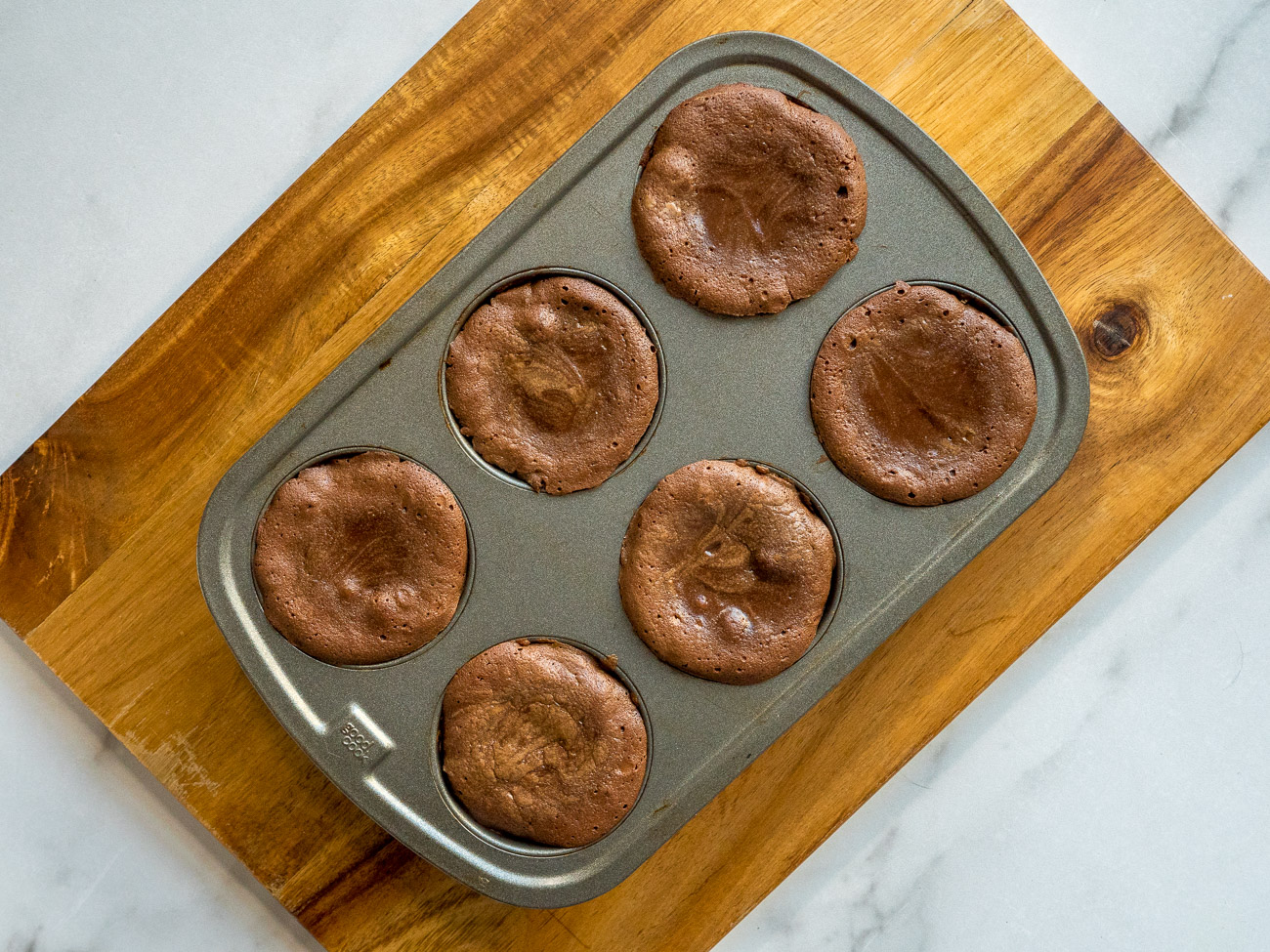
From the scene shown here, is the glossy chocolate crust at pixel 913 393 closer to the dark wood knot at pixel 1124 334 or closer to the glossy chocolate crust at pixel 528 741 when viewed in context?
the dark wood knot at pixel 1124 334

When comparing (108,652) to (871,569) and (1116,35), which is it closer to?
(871,569)

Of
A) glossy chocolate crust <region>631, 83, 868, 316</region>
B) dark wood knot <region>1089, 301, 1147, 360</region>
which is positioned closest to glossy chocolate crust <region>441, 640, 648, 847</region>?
glossy chocolate crust <region>631, 83, 868, 316</region>

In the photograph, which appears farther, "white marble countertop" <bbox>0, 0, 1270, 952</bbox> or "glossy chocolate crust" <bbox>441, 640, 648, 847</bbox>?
"white marble countertop" <bbox>0, 0, 1270, 952</bbox>

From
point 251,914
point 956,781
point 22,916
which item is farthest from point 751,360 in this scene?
point 22,916

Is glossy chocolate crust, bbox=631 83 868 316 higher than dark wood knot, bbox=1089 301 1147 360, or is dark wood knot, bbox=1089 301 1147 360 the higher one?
glossy chocolate crust, bbox=631 83 868 316

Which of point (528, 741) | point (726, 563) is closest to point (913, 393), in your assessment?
point (726, 563)

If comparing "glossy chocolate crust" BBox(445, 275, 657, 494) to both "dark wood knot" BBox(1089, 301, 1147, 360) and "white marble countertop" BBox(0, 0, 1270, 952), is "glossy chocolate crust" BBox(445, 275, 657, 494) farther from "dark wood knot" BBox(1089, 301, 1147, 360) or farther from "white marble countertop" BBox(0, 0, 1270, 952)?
"dark wood knot" BBox(1089, 301, 1147, 360)

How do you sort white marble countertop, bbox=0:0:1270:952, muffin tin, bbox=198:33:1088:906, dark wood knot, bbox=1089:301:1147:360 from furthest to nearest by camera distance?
white marble countertop, bbox=0:0:1270:952, dark wood knot, bbox=1089:301:1147:360, muffin tin, bbox=198:33:1088:906

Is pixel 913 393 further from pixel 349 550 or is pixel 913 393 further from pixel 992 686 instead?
pixel 349 550
